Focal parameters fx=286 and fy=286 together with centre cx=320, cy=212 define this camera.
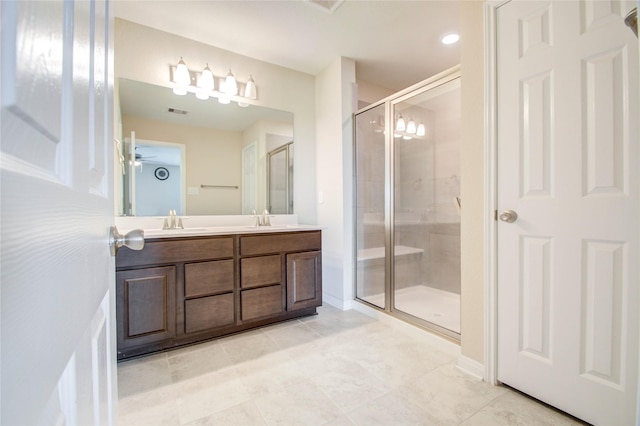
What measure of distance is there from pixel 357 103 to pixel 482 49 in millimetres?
1460

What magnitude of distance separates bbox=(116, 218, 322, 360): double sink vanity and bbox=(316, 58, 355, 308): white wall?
1.13ft

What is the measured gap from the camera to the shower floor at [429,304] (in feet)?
7.61

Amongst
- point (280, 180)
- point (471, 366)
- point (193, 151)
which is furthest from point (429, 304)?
point (193, 151)

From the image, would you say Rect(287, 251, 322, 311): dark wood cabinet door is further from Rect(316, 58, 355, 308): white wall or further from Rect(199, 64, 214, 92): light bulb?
Rect(199, 64, 214, 92): light bulb

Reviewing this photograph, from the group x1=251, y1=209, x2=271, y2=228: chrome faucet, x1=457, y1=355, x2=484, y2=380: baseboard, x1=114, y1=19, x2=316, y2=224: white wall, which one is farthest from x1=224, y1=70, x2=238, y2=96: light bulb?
x1=457, y1=355, x2=484, y2=380: baseboard

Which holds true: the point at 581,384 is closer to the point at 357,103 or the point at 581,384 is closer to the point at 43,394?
the point at 43,394

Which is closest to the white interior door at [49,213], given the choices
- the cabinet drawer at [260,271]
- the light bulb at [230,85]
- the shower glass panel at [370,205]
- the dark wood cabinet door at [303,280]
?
the cabinet drawer at [260,271]

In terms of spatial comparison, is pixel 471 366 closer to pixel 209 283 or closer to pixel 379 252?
pixel 379 252

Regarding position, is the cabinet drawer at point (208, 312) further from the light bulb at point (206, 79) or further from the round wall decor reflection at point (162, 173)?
the light bulb at point (206, 79)

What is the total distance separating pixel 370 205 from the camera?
2840 millimetres

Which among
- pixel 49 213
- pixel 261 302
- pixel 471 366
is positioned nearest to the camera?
pixel 49 213

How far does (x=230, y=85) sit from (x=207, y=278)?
1.74m

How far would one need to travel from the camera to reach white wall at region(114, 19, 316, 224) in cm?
225

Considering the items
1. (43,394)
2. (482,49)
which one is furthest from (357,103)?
(43,394)
